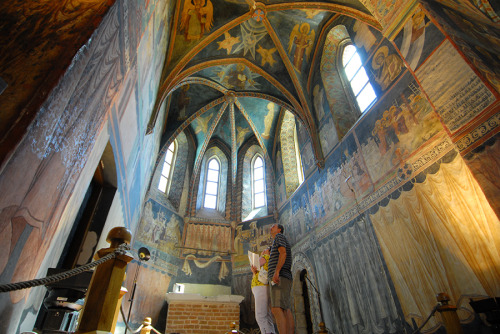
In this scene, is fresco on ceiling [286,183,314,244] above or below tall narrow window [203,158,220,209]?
below

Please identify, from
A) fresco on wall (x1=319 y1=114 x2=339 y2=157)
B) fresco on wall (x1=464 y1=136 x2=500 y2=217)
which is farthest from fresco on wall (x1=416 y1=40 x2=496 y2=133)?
fresco on wall (x1=319 y1=114 x2=339 y2=157)

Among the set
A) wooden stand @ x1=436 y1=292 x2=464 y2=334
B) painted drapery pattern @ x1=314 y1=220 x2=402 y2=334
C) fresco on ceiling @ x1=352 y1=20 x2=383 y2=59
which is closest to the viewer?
wooden stand @ x1=436 y1=292 x2=464 y2=334

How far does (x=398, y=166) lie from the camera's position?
5.15 m

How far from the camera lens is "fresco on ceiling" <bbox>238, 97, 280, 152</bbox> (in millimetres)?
11312

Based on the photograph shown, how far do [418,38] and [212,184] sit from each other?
30.5ft

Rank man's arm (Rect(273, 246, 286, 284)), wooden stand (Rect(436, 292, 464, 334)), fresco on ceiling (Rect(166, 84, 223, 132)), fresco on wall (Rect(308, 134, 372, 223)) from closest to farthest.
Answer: wooden stand (Rect(436, 292, 464, 334))
man's arm (Rect(273, 246, 286, 284))
fresco on wall (Rect(308, 134, 372, 223))
fresco on ceiling (Rect(166, 84, 223, 132))

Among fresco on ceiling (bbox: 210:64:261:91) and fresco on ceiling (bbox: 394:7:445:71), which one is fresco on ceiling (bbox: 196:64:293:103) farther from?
fresco on ceiling (bbox: 394:7:445:71)

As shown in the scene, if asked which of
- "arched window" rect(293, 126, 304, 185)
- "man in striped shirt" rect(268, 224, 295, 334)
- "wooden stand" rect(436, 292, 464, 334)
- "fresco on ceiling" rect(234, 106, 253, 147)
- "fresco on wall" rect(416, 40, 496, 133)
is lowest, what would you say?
"wooden stand" rect(436, 292, 464, 334)

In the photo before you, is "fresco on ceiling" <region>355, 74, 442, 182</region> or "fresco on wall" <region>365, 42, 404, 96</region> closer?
"fresco on ceiling" <region>355, 74, 442, 182</region>

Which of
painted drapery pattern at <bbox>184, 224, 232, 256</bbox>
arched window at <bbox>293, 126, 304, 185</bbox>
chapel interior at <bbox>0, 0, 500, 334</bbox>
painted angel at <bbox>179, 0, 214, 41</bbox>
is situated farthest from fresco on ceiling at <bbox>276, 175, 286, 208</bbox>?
painted angel at <bbox>179, 0, 214, 41</bbox>

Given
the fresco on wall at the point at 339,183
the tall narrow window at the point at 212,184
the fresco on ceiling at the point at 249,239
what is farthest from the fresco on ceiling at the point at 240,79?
the fresco on ceiling at the point at 249,239

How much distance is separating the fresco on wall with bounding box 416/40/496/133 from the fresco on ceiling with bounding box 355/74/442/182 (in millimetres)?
1079

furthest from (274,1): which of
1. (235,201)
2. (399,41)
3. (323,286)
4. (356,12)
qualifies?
(323,286)

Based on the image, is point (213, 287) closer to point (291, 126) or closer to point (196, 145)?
point (196, 145)
